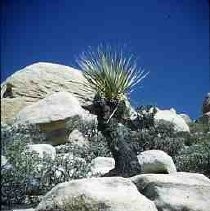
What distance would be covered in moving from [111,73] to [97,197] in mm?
2291

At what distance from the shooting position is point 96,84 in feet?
20.9

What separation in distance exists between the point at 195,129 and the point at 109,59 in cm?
563

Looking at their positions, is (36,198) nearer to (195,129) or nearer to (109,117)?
(109,117)

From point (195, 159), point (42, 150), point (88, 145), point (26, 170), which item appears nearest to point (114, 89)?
point (42, 150)

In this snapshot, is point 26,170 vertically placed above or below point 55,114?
below

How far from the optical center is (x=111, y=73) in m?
6.12

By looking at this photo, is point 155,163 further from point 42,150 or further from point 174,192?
point 174,192

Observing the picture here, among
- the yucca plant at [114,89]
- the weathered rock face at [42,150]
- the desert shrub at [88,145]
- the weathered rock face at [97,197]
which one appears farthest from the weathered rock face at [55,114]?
the weathered rock face at [97,197]

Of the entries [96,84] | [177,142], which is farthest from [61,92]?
[177,142]

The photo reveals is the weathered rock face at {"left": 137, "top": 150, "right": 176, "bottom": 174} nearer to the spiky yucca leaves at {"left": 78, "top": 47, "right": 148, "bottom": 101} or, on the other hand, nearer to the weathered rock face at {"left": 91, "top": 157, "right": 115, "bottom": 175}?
the weathered rock face at {"left": 91, "top": 157, "right": 115, "bottom": 175}

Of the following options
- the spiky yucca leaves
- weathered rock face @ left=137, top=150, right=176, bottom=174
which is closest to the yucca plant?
the spiky yucca leaves

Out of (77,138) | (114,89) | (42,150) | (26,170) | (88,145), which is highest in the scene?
(114,89)

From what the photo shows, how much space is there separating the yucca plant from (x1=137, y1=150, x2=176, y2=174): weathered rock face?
13.4 inches

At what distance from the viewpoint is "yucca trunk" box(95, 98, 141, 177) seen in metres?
6.29
